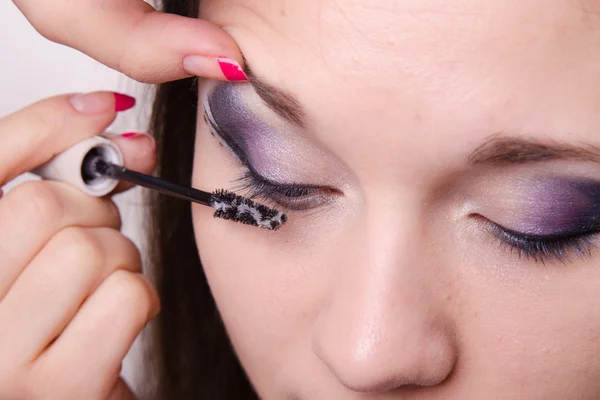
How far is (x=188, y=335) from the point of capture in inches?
58.8

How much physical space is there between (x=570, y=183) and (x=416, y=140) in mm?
150

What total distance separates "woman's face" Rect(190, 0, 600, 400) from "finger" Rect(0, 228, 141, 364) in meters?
0.25

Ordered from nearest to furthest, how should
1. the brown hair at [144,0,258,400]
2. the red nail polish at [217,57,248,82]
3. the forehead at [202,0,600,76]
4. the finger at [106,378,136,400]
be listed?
the forehead at [202,0,600,76] → the red nail polish at [217,57,248,82] → the finger at [106,378,136,400] → the brown hair at [144,0,258,400]

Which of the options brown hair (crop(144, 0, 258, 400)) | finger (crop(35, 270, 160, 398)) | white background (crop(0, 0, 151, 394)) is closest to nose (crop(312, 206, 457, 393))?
finger (crop(35, 270, 160, 398))

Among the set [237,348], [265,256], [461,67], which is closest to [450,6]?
[461,67]

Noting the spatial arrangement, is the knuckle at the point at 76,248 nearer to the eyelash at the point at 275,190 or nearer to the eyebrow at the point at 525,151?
the eyelash at the point at 275,190

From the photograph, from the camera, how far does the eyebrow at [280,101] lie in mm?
802

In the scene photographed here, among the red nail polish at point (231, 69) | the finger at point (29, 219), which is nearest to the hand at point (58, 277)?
the finger at point (29, 219)

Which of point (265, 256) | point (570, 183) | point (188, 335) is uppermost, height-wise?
point (570, 183)

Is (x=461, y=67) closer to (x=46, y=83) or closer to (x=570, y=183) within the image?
(x=570, y=183)

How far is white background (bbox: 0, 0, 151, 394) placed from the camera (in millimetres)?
1628

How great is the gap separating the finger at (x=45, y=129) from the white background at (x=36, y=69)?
529 millimetres

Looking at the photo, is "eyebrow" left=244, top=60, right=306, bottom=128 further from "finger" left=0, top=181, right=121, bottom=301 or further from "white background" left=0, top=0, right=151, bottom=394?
"white background" left=0, top=0, right=151, bottom=394

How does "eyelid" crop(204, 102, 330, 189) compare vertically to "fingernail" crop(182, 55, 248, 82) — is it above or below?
below
